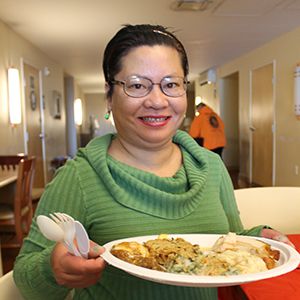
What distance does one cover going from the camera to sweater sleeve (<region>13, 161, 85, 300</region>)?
2.30 ft

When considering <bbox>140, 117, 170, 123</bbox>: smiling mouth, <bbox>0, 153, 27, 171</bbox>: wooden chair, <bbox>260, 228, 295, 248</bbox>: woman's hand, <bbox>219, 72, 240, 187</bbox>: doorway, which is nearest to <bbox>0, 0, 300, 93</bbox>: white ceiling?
<bbox>0, 153, 27, 171</bbox>: wooden chair

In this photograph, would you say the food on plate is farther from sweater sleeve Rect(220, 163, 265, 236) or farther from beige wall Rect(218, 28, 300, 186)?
beige wall Rect(218, 28, 300, 186)

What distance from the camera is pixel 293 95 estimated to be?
16.3ft

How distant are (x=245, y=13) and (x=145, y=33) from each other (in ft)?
11.6

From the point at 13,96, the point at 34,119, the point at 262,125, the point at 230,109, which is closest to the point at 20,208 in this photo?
the point at 13,96

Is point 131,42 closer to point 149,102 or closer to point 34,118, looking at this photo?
point 149,102

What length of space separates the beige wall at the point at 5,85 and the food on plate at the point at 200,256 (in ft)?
12.5

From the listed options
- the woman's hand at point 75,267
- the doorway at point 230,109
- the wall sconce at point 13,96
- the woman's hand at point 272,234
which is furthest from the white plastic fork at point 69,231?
the doorway at point 230,109

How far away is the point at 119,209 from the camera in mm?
819

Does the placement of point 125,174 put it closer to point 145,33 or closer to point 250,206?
point 145,33

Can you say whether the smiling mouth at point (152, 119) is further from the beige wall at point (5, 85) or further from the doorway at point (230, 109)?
the doorway at point (230, 109)

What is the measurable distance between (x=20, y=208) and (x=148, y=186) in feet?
7.60

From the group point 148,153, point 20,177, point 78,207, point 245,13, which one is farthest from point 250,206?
point 245,13

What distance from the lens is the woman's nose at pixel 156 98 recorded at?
819mm
